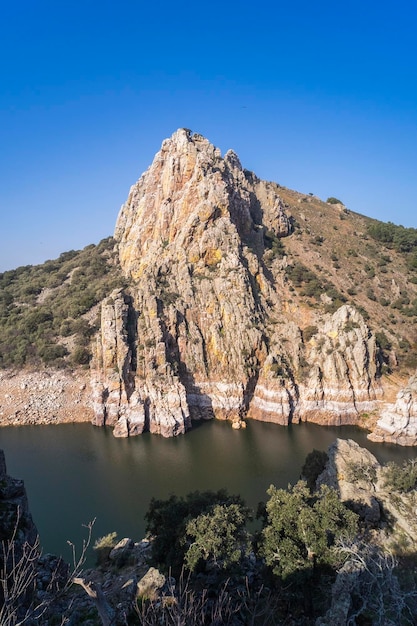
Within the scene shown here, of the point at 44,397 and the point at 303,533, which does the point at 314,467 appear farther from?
the point at 44,397

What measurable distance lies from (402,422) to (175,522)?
29790 mm

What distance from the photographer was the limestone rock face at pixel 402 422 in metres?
38.0

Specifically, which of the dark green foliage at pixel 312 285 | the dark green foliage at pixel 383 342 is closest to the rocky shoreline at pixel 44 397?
the dark green foliage at pixel 312 285

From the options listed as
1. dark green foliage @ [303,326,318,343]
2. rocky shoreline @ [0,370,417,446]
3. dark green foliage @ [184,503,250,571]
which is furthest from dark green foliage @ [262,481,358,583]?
dark green foliage @ [303,326,318,343]

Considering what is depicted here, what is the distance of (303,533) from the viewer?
589 inches

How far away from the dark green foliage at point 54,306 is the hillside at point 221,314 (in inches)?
9.1

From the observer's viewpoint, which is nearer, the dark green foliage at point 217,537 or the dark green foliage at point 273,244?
the dark green foliage at point 217,537

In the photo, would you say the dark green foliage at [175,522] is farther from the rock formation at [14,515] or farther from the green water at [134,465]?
the green water at [134,465]

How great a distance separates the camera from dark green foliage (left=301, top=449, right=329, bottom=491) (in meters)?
23.5

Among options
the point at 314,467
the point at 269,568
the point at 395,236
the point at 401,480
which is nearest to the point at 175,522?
the point at 269,568

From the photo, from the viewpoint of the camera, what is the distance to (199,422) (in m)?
43.7

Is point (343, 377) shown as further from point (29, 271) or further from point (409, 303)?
point (29, 271)

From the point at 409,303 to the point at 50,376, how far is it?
52613mm

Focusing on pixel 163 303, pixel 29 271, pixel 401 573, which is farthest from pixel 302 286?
pixel 29 271
